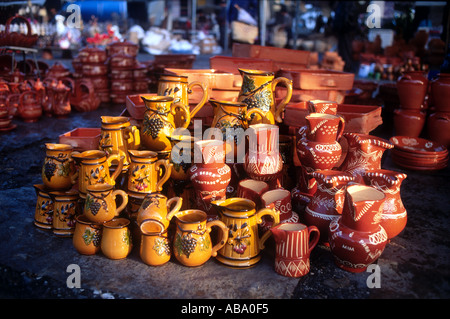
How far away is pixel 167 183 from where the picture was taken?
2.65m

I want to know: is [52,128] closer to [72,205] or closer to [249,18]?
[72,205]

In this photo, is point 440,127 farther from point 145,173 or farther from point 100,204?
point 100,204

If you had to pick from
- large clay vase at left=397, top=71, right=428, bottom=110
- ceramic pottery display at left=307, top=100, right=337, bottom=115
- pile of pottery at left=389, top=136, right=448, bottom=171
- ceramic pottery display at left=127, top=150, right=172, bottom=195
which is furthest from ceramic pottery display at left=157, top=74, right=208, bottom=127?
large clay vase at left=397, top=71, right=428, bottom=110

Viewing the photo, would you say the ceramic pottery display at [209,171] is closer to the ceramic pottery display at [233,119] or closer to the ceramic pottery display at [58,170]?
the ceramic pottery display at [233,119]

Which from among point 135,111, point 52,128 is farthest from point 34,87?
point 135,111

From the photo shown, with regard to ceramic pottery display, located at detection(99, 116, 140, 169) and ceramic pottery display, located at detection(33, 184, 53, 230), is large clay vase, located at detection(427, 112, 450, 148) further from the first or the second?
ceramic pottery display, located at detection(33, 184, 53, 230)

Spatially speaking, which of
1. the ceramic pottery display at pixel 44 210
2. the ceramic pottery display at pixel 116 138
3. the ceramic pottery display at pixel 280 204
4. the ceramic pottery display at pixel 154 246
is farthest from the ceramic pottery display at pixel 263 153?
the ceramic pottery display at pixel 44 210

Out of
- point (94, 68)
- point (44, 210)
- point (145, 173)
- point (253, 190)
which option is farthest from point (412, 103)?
point (94, 68)

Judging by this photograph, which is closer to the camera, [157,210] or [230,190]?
[157,210]

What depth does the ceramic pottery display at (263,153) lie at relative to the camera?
2.42 meters

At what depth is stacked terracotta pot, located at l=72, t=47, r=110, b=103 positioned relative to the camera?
21.5ft

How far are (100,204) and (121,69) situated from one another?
488cm

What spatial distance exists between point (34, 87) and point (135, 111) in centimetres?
332

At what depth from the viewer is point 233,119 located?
2.62 meters
